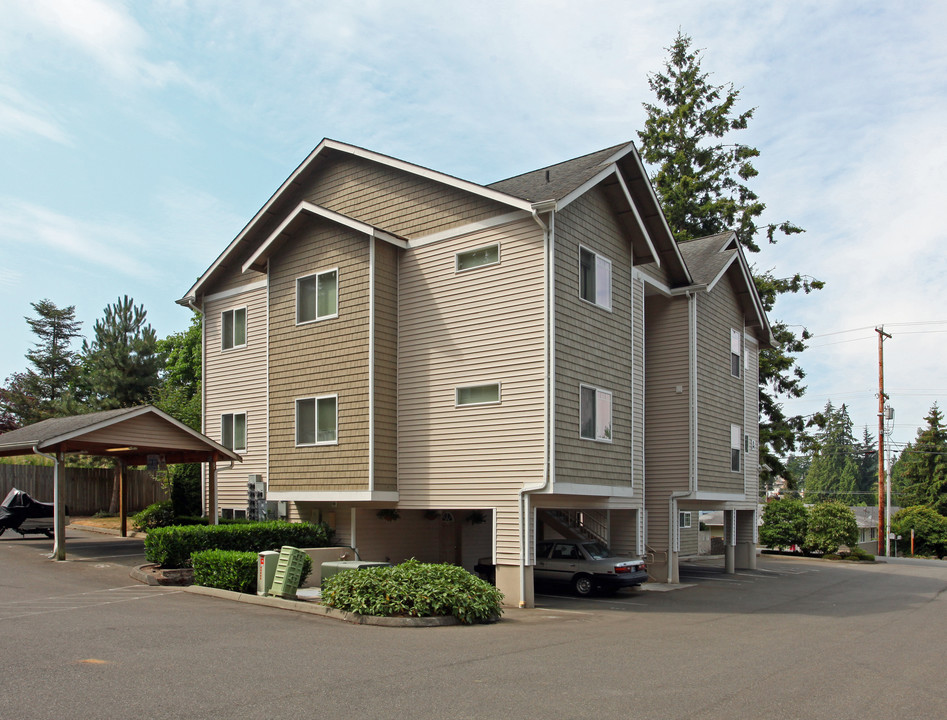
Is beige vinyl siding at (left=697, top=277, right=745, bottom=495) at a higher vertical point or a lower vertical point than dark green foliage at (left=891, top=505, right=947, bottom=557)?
higher

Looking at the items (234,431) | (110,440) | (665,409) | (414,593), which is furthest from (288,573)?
(665,409)

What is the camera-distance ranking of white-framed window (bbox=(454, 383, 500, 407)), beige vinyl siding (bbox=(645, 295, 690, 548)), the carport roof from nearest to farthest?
white-framed window (bbox=(454, 383, 500, 407))
the carport roof
beige vinyl siding (bbox=(645, 295, 690, 548))

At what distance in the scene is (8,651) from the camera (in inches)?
417

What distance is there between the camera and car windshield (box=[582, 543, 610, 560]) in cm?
2131

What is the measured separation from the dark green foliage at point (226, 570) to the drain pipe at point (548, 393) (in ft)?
18.8

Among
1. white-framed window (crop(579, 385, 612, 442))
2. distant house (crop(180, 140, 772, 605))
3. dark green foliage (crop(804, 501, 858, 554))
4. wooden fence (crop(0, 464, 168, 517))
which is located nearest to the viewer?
distant house (crop(180, 140, 772, 605))

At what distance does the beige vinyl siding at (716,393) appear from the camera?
26.0m

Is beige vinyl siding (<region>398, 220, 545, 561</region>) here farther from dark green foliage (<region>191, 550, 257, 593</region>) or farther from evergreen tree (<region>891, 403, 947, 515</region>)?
evergreen tree (<region>891, 403, 947, 515</region>)

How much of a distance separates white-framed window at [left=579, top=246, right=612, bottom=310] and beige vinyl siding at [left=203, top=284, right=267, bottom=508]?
10361mm

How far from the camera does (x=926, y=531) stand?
53562 mm

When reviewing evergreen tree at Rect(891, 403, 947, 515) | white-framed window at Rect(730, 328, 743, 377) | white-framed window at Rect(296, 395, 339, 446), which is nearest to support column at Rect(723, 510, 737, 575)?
white-framed window at Rect(730, 328, 743, 377)

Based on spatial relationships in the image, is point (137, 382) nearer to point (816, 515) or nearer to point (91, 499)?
point (91, 499)

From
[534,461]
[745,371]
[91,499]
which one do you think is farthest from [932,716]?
[91,499]

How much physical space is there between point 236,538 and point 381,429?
168 inches
